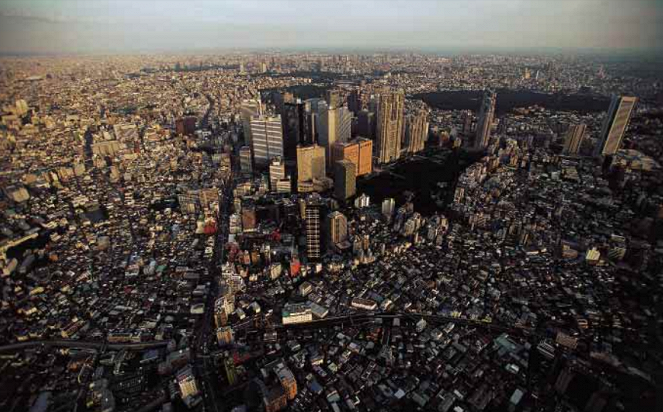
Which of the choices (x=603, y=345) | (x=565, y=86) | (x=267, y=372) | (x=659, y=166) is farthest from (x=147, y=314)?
(x=565, y=86)

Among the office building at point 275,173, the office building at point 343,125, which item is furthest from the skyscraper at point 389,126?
the office building at point 275,173

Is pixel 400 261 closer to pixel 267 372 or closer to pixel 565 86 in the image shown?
pixel 267 372

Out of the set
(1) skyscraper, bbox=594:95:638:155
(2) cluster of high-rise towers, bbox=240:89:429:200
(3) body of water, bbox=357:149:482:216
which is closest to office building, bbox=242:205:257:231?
(2) cluster of high-rise towers, bbox=240:89:429:200

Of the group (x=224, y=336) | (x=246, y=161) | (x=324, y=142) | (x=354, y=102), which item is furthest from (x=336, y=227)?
(x=354, y=102)

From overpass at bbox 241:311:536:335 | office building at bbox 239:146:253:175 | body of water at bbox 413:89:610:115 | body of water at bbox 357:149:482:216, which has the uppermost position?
body of water at bbox 413:89:610:115

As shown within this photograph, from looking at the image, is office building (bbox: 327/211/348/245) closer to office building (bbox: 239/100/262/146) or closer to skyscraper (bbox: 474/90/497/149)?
office building (bbox: 239/100/262/146)

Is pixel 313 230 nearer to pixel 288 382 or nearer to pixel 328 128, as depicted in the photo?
pixel 288 382
